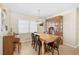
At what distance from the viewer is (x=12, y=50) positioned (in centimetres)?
295

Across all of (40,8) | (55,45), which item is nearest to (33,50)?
(55,45)

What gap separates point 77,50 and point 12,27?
1.92m

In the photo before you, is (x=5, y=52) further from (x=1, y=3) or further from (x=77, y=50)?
(x=77, y=50)

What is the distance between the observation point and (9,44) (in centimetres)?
298

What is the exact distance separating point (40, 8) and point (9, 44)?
132cm

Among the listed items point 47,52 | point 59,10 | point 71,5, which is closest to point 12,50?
point 47,52

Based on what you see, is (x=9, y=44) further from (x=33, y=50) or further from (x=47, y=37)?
(x=47, y=37)

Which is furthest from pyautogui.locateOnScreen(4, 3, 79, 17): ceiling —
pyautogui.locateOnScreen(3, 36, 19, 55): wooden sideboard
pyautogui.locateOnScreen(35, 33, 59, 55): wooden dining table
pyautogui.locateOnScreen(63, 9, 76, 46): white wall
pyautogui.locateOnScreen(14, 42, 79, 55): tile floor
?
pyautogui.locateOnScreen(14, 42, 79, 55): tile floor

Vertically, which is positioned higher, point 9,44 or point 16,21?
point 16,21

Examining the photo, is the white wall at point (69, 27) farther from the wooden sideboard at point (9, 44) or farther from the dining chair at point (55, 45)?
the wooden sideboard at point (9, 44)

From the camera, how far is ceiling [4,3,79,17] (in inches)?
113

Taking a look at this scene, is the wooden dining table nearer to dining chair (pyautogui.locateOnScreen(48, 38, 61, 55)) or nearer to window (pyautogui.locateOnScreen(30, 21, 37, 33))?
dining chair (pyautogui.locateOnScreen(48, 38, 61, 55))

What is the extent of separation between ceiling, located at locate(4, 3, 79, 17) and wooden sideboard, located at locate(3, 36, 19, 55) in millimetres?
784

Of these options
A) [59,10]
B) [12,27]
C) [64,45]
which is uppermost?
[59,10]
